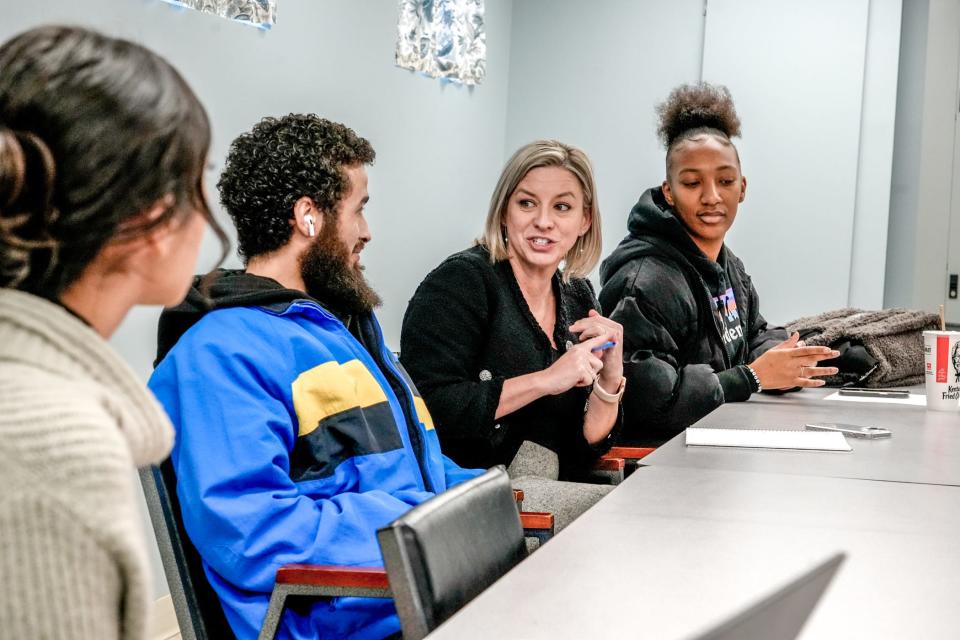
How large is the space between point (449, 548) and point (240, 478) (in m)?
0.48

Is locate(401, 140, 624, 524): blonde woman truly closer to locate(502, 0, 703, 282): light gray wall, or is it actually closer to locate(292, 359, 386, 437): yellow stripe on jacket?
locate(292, 359, 386, 437): yellow stripe on jacket

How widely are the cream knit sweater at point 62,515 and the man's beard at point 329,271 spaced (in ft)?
4.02

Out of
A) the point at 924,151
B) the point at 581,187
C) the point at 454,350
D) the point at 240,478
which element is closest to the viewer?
the point at 240,478

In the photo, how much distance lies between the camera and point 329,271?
1.93 m

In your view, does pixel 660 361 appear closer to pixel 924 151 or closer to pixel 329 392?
pixel 329 392

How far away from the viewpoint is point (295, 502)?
160cm

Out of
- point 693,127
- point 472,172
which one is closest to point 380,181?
point 472,172

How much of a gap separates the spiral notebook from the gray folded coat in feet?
3.67

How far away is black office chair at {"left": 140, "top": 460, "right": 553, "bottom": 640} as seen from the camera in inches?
44.2

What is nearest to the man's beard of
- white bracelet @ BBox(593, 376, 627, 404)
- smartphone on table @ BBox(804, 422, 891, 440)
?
white bracelet @ BBox(593, 376, 627, 404)

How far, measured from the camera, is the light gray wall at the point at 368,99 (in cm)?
286

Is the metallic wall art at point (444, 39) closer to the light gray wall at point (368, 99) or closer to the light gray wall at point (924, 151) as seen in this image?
the light gray wall at point (368, 99)

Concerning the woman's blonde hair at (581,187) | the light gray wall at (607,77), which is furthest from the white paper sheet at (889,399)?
the light gray wall at (607,77)

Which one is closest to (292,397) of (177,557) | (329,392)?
(329,392)
